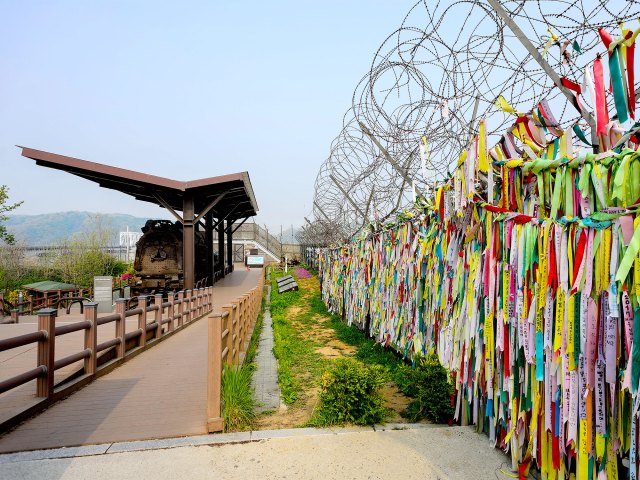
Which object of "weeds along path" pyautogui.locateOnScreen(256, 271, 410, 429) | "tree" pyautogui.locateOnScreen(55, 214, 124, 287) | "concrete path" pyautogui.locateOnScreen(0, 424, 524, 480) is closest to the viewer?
"concrete path" pyautogui.locateOnScreen(0, 424, 524, 480)

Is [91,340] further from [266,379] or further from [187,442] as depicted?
[187,442]

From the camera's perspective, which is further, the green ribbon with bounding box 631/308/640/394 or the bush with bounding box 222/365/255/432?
the bush with bounding box 222/365/255/432

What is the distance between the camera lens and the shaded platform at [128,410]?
12.3ft

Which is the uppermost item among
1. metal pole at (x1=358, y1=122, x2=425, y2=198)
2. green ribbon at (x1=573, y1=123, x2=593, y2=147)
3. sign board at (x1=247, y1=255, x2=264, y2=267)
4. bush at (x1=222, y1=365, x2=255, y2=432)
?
metal pole at (x1=358, y1=122, x2=425, y2=198)

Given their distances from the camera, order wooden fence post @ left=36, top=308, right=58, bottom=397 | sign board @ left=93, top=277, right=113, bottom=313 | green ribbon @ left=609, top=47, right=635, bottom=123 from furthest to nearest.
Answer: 1. sign board @ left=93, top=277, right=113, bottom=313
2. wooden fence post @ left=36, top=308, right=58, bottom=397
3. green ribbon @ left=609, top=47, right=635, bottom=123

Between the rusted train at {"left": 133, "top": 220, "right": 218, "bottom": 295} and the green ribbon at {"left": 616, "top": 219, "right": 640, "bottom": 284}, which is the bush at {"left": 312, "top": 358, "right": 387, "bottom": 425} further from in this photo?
the rusted train at {"left": 133, "top": 220, "right": 218, "bottom": 295}

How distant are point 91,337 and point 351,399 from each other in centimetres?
391

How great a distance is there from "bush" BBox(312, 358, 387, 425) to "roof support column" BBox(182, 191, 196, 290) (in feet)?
38.4

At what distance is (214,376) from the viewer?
3.88 meters

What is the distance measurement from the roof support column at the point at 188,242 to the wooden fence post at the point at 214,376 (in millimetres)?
11215

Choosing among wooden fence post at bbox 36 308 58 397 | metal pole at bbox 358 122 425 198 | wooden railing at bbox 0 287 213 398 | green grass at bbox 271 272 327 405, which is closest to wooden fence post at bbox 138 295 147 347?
wooden railing at bbox 0 287 213 398

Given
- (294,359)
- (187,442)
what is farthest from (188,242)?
(187,442)

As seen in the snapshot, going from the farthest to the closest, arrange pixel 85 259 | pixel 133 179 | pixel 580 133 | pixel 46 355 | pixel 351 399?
pixel 85 259 → pixel 133 179 → pixel 46 355 → pixel 351 399 → pixel 580 133

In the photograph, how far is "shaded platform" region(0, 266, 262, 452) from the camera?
375 centimetres
